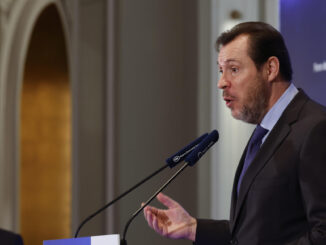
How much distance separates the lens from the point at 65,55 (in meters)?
4.89

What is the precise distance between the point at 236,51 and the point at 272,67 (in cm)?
14

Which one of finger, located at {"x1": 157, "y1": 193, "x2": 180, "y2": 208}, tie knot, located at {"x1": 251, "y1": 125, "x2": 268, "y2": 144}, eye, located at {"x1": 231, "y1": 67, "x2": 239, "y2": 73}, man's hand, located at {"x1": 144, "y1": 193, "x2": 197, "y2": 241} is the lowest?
man's hand, located at {"x1": 144, "y1": 193, "x2": 197, "y2": 241}

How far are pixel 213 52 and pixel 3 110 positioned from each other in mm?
1435

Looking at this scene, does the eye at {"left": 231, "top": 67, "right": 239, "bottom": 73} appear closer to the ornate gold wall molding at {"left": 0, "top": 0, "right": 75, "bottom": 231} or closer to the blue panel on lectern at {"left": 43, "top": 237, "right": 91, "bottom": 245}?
the blue panel on lectern at {"left": 43, "top": 237, "right": 91, "bottom": 245}

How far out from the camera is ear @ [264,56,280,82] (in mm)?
2141

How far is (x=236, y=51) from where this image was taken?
85.1 inches

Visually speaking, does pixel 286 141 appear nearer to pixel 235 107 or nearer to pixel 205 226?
pixel 235 107

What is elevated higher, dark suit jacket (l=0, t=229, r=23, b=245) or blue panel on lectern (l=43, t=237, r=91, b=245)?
blue panel on lectern (l=43, t=237, r=91, b=245)

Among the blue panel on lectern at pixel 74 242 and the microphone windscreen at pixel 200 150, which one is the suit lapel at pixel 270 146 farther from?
the blue panel on lectern at pixel 74 242

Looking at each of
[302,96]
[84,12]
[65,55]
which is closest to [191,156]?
[302,96]

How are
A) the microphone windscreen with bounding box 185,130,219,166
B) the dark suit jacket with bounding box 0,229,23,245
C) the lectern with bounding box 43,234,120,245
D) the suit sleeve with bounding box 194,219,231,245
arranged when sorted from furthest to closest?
the dark suit jacket with bounding box 0,229,23,245, the suit sleeve with bounding box 194,219,231,245, the microphone windscreen with bounding box 185,130,219,166, the lectern with bounding box 43,234,120,245

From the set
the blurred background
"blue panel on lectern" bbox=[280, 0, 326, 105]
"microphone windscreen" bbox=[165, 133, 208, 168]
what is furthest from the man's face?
the blurred background

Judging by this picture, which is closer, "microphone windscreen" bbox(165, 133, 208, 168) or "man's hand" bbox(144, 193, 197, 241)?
"microphone windscreen" bbox(165, 133, 208, 168)

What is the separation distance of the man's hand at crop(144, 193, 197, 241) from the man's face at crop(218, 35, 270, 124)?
389 mm
